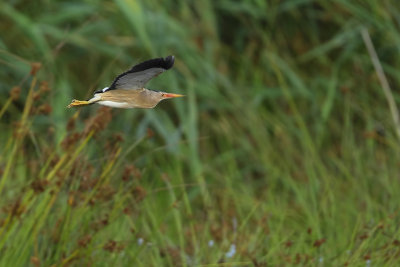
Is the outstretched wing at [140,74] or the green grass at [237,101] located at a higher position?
the outstretched wing at [140,74]

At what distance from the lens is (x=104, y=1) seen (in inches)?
176

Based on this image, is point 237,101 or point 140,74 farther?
point 237,101

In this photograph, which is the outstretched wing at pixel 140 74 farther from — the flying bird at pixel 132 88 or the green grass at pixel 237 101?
the green grass at pixel 237 101

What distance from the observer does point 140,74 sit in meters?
1.17

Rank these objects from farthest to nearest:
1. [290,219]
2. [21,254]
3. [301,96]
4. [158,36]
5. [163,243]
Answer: [301,96] → [158,36] → [290,219] → [163,243] → [21,254]

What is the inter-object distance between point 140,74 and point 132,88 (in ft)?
0.09

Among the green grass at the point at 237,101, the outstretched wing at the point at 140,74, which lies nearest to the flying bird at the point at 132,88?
the outstretched wing at the point at 140,74

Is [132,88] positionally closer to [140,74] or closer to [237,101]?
[140,74]

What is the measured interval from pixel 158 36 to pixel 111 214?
1.90 m

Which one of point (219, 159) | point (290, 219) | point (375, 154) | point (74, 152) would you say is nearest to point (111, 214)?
point (74, 152)

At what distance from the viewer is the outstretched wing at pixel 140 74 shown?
1.15 m

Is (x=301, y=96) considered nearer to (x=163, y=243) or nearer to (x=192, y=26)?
(x=192, y=26)

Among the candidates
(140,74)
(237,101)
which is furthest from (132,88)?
(237,101)

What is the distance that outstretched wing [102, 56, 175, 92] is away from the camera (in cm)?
115
